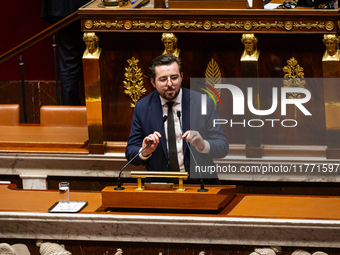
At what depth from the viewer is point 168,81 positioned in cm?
309

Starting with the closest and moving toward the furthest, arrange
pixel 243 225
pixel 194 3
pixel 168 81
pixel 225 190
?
pixel 243 225
pixel 225 190
pixel 168 81
pixel 194 3

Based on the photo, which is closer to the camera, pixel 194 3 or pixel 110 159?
pixel 194 3

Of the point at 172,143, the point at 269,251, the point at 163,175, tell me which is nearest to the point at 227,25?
the point at 172,143

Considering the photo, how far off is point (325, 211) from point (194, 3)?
1807 mm

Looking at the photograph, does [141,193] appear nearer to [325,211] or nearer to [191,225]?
[191,225]

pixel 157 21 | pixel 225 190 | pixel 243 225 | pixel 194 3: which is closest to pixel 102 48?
pixel 157 21

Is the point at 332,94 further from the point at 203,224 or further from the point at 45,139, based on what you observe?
the point at 45,139

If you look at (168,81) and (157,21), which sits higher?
(157,21)

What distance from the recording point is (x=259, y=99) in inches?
158

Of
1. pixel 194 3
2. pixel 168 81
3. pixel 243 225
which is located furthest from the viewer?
pixel 194 3

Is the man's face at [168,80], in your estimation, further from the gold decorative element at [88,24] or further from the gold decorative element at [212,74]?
the gold decorative element at [88,24]

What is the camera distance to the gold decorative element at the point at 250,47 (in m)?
3.89

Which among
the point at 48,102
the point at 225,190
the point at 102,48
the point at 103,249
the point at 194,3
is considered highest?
the point at 194,3

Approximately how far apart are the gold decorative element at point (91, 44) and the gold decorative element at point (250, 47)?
100 cm
